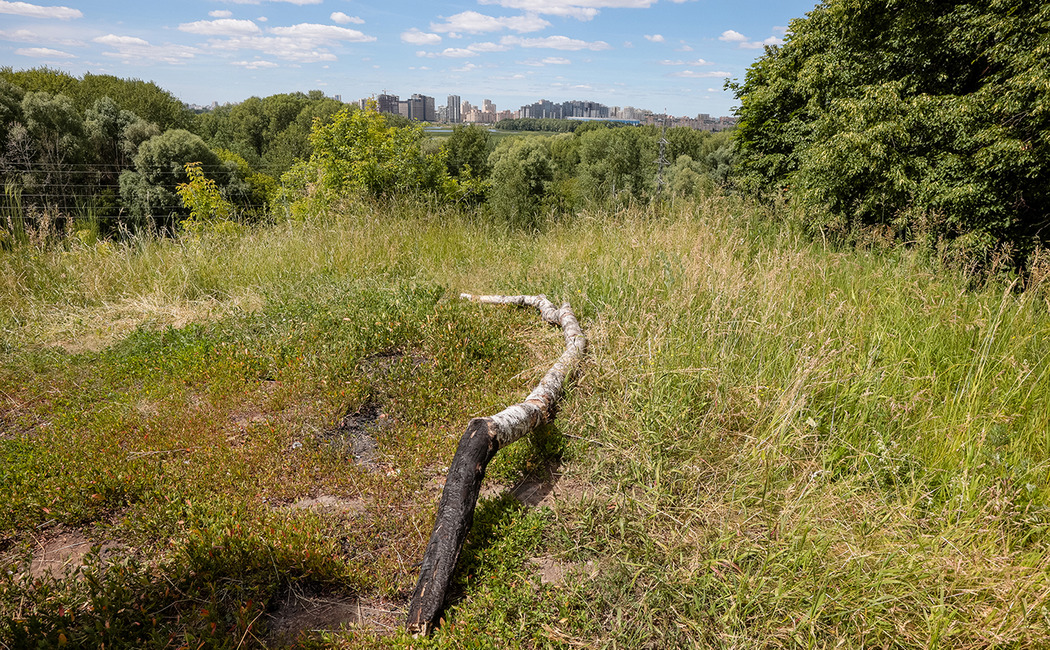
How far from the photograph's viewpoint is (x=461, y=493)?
9.25 feet

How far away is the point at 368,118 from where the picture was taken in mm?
31203

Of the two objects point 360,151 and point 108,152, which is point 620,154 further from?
point 108,152

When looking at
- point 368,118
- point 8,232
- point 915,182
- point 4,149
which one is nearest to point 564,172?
point 368,118

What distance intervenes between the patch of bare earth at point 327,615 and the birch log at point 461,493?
0.14 m

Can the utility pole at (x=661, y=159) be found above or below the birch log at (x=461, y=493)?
above

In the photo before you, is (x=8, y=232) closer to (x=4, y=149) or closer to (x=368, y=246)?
(x=368, y=246)

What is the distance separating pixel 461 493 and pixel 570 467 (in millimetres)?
955

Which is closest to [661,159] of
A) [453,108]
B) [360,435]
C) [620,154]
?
[620,154]

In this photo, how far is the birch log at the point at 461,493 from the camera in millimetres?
2578

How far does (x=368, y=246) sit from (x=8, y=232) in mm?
4841

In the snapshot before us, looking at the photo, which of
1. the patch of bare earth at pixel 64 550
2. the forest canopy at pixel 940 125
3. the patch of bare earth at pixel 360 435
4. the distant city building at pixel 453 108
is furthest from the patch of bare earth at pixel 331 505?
the distant city building at pixel 453 108

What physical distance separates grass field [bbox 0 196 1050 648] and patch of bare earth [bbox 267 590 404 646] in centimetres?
2

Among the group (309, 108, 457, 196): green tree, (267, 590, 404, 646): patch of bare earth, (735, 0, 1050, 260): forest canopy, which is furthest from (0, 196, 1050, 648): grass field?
(309, 108, 457, 196): green tree

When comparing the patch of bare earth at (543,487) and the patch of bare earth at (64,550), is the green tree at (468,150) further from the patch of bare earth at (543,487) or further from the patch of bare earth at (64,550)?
the patch of bare earth at (64,550)
